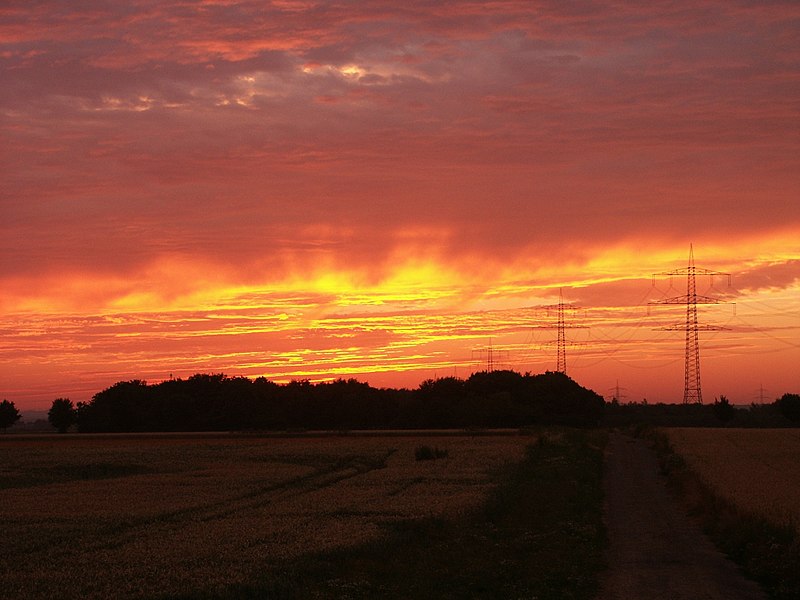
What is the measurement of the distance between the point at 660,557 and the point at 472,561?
218 inches

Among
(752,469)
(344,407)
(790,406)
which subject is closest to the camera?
(752,469)

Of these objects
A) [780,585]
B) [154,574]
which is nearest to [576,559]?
[780,585]

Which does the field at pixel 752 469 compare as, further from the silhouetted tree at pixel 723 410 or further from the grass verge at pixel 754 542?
the silhouetted tree at pixel 723 410

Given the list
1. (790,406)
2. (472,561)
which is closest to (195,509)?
(472,561)

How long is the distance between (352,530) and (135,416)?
11488 cm

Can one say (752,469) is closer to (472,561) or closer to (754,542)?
(754,542)

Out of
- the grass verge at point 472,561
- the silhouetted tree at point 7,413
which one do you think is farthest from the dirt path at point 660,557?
the silhouetted tree at point 7,413

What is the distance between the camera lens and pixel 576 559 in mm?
22469

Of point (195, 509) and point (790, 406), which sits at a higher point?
point (790, 406)

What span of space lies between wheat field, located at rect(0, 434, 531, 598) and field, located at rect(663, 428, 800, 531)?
10.5 metres

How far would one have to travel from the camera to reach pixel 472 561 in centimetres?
2228

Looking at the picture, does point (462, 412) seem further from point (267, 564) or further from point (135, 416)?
point (267, 564)

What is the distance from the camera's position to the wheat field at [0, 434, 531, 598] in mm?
22000

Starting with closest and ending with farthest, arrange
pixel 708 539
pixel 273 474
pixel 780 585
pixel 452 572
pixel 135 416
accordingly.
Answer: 1. pixel 780 585
2. pixel 452 572
3. pixel 708 539
4. pixel 273 474
5. pixel 135 416
